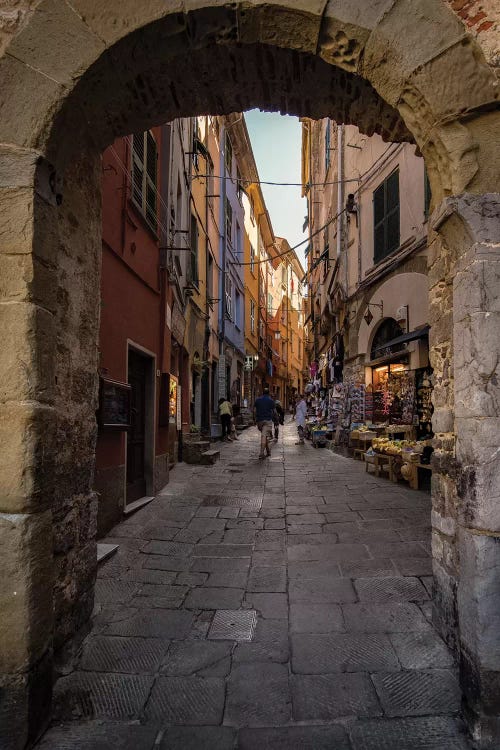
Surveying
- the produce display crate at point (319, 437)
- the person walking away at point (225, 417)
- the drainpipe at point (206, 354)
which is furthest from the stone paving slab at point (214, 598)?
the person walking away at point (225, 417)

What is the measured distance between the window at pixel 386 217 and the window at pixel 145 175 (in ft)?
17.0

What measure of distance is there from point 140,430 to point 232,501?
5.13ft

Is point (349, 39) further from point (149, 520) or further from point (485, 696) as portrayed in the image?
point (149, 520)

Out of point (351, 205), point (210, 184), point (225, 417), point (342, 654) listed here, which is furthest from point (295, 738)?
point (210, 184)

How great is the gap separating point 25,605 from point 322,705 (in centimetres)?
145

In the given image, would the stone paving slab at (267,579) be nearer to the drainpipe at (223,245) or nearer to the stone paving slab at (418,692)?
the stone paving slab at (418,692)

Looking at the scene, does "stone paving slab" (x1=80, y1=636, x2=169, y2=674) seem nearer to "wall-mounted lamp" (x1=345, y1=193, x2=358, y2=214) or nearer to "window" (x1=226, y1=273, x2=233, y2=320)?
"wall-mounted lamp" (x1=345, y1=193, x2=358, y2=214)

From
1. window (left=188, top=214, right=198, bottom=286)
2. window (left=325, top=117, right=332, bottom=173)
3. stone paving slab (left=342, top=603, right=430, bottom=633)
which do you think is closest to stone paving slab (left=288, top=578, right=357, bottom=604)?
stone paving slab (left=342, top=603, right=430, bottom=633)

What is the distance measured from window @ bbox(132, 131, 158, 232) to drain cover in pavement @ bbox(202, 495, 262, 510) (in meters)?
3.89

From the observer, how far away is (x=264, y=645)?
2682 millimetres

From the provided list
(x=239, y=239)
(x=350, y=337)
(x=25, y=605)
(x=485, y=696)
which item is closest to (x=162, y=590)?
(x=25, y=605)

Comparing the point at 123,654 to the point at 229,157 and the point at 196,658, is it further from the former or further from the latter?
the point at 229,157

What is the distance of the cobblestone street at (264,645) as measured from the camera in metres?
2.05

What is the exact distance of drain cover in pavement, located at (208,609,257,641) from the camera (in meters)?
2.78
